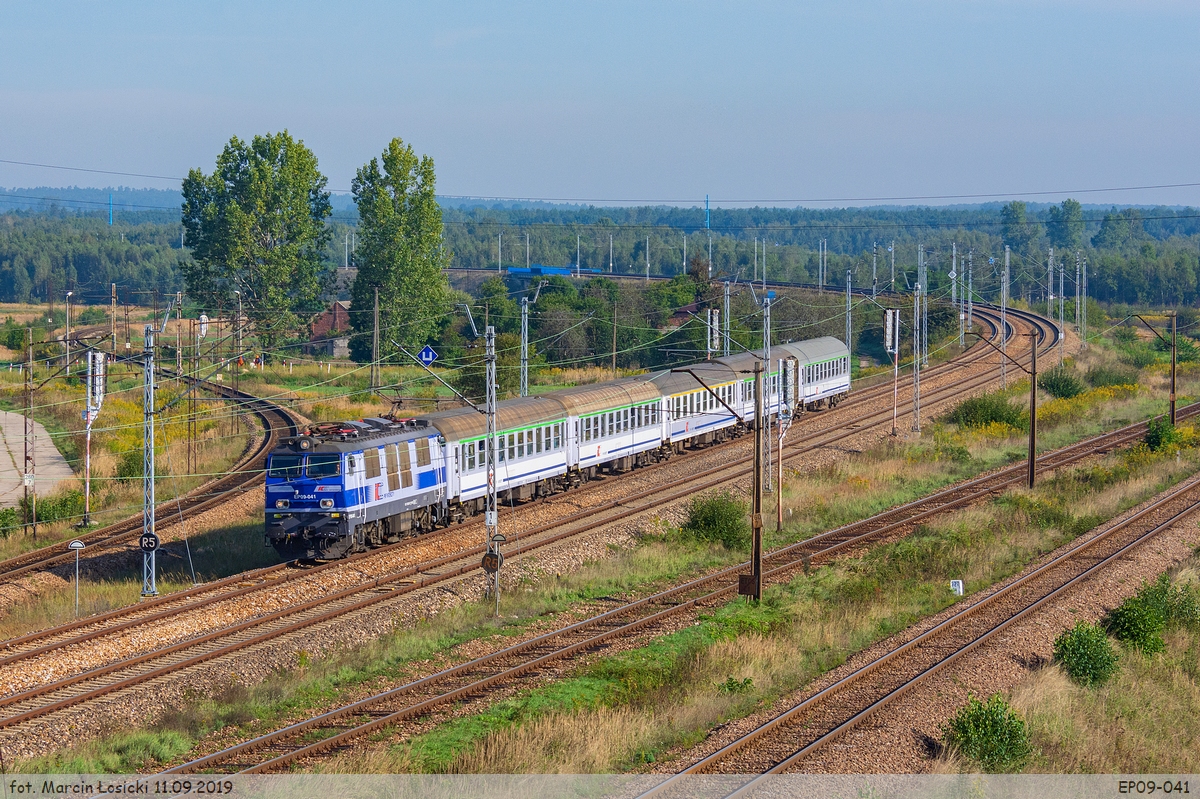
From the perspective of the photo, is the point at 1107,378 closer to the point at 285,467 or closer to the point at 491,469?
the point at 491,469

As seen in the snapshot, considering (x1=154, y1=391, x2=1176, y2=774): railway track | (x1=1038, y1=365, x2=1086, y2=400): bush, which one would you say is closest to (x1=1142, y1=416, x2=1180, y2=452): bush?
(x1=154, y1=391, x2=1176, y2=774): railway track

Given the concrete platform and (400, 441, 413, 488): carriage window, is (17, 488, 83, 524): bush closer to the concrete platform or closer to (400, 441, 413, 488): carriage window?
the concrete platform

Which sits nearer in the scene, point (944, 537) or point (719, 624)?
point (719, 624)

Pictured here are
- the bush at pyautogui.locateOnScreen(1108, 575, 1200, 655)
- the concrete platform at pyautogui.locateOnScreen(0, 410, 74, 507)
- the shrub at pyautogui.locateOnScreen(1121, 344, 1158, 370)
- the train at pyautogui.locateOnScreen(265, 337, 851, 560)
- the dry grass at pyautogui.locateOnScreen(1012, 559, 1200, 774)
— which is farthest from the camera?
the shrub at pyautogui.locateOnScreen(1121, 344, 1158, 370)

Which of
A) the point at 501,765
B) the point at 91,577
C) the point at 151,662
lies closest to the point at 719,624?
the point at 501,765

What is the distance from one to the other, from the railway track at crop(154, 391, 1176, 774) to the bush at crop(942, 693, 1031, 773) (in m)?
7.71

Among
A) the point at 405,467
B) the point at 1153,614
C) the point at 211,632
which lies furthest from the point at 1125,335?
the point at 211,632

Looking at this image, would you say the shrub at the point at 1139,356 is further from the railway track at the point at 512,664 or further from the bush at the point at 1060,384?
the railway track at the point at 512,664

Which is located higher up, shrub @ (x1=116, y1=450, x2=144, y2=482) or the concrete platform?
shrub @ (x1=116, y1=450, x2=144, y2=482)

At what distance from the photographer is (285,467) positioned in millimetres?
29703

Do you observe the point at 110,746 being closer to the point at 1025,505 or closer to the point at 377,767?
the point at 377,767

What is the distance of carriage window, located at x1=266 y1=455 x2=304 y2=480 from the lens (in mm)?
29578

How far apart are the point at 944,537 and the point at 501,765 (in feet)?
66.4

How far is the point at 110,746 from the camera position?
17.3 metres
